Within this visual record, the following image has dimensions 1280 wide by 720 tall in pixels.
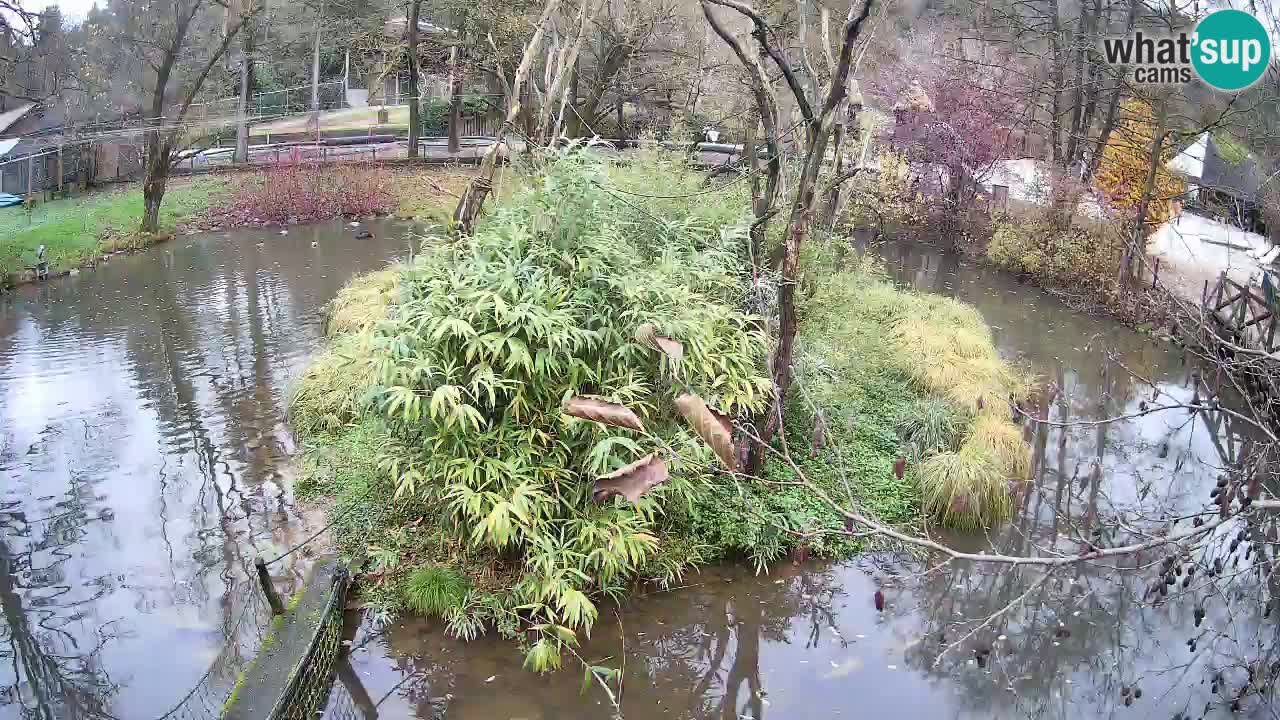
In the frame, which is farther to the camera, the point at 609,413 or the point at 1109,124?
the point at 1109,124

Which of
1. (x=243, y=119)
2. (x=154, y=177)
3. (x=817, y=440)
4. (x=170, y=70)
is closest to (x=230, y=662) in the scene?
(x=817, y=440)

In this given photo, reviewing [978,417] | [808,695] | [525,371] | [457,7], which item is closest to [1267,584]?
[978,417]

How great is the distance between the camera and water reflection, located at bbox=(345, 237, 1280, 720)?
17.7 ft

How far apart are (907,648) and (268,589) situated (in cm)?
384

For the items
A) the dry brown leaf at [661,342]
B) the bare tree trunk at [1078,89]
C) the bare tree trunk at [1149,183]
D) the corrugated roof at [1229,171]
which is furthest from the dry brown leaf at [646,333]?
the bare tree trunk at [1078,89]

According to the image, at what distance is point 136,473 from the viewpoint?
793 cm

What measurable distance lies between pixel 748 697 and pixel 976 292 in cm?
1057

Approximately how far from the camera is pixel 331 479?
760cm

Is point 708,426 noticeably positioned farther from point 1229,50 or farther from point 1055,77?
point 1055,77

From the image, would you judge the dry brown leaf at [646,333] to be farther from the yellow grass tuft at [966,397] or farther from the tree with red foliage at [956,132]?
the tree with red foliage at [956,132]

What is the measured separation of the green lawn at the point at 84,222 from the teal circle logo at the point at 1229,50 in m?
14.9

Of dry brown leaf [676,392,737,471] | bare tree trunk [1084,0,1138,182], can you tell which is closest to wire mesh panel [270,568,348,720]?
dry brown leaf [676,392,737,471]

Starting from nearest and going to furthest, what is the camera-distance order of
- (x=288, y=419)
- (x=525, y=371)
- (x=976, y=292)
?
(x=525, y=371) < (x=288, y=419) < (x=976, y=292)

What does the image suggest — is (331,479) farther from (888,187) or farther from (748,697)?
(888,187)
